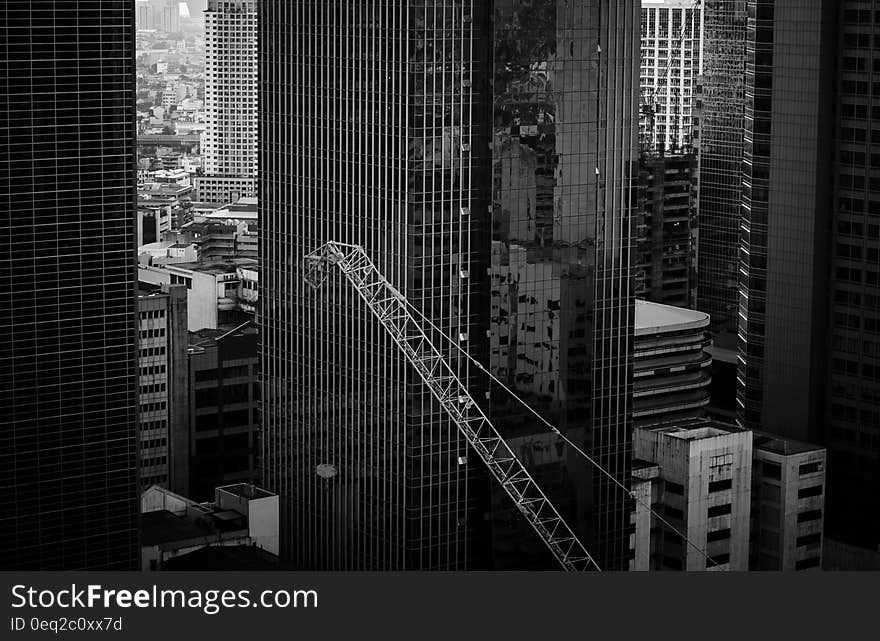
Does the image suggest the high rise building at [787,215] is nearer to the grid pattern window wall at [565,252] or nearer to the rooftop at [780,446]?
the rooftop at [780,446]

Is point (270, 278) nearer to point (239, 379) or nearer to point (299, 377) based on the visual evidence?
point (299, 377)

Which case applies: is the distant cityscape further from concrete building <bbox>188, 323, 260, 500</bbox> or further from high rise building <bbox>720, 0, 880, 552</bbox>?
concrete building <bbox>188, 323, 260, 500</bbox>

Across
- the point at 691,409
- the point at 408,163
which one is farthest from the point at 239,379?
the point at 408,163

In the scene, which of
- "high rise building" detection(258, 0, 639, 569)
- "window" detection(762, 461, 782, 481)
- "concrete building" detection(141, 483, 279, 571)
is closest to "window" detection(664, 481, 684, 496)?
"high rise building" detection(258, 0, 639, 569)

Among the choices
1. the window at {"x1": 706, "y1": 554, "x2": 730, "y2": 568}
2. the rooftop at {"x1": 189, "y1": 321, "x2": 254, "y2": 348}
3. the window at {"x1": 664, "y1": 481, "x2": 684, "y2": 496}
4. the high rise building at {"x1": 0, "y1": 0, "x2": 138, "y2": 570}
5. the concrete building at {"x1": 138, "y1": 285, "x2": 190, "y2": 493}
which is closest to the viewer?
the high rise building at {"x1": 0, "y1": 0, "x2": 138, "y2": 570}

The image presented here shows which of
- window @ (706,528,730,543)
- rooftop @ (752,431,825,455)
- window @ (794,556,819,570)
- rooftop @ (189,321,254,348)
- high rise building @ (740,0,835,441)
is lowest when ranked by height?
window @ (794,556,819,570)

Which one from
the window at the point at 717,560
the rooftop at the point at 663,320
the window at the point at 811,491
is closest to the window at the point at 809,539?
the window at the point at 811,491
